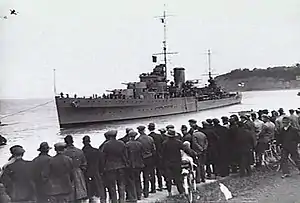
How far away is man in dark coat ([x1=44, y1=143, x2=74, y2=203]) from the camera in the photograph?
4.64m

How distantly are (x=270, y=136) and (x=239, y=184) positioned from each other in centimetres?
146

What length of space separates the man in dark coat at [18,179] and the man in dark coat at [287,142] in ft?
13.7

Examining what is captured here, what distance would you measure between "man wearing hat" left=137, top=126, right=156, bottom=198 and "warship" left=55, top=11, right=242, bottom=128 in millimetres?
22119

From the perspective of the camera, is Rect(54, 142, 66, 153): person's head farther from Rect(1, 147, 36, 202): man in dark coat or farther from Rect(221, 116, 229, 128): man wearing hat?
Rect(221, 116, 229, 128): man wearing hat

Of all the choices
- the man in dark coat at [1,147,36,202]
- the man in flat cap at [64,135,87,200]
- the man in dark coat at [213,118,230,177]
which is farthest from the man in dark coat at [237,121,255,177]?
the man in dark coat at [1,147,36,202]

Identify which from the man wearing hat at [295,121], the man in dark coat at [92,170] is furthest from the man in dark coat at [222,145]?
the man in dark coat at [92,170]

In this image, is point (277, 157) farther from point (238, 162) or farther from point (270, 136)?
point (238, 162)

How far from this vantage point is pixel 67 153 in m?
4.88

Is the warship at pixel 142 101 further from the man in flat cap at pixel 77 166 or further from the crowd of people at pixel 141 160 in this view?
the man in flat cap at pixel 77 166

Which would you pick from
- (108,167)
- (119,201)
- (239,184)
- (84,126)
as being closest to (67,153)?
(108,167)

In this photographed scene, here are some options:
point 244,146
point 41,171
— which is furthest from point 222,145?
point 41,171

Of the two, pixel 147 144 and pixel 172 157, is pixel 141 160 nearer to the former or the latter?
pixel 147 144

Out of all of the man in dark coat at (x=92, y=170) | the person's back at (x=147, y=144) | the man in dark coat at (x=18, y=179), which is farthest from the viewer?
the person's back at (x=147, y=144)

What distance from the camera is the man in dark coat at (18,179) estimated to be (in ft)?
14.5
